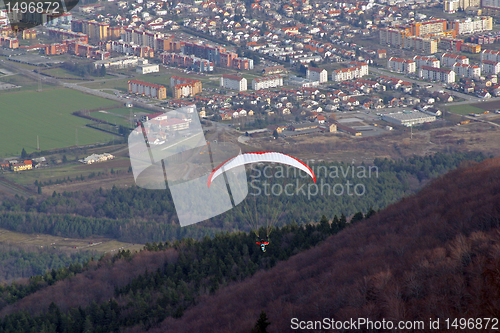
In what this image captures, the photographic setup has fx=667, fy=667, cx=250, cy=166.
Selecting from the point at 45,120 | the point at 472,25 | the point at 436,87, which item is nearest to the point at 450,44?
the point at 472,25

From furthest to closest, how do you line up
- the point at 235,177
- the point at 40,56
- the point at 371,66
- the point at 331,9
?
the point at 331,9, the point at 40,56, the point at 371,66, the point at 235,177

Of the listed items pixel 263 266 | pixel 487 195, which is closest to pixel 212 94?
pixel 263 266

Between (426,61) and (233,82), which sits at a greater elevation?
(426,61)

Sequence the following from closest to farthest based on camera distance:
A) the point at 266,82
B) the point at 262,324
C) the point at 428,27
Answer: the point at 262,324, the point at 266,82, the point at 428,27

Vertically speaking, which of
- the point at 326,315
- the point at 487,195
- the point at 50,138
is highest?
the point at 487,195

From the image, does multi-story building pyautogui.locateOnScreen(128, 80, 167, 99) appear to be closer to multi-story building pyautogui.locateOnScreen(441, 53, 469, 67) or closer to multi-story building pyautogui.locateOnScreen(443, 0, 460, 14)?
multi-story building pyautogui.locateOnScreen(441, 53, 469, 67)

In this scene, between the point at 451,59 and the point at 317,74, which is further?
the point at 451,59

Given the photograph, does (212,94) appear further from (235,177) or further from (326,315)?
(326,315)

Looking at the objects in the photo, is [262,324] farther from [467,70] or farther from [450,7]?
[450,7]
